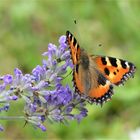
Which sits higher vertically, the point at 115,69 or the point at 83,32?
the point at 83,32

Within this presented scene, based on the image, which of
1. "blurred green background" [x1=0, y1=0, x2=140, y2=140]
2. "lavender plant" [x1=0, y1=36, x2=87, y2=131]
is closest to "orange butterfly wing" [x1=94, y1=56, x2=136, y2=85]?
"lavender plant" [x1=0, y1=36, x2=87, y2=131]

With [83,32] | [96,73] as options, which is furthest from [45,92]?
[83,32]

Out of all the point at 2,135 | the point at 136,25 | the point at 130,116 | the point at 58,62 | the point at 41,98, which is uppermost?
the point at 136,25

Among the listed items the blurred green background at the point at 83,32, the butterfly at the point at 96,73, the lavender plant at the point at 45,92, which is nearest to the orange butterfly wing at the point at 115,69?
the butterfly at the point at 96,73

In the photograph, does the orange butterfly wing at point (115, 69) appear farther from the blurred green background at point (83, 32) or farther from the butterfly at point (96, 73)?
the blurred green background at point (83, 32)

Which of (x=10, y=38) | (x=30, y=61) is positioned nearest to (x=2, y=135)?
(x=30, y=61)

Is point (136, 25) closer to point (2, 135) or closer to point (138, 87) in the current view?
point (138, 87)

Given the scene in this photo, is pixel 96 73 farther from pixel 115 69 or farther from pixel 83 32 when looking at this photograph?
pixel 83 32
